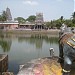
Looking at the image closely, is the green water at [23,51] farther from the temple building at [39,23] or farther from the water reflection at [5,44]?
the temple building at [39,23]

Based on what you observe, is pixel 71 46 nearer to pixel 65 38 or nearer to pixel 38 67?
pixel 65 38

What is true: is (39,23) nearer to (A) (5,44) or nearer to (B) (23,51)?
(A) (5,44)

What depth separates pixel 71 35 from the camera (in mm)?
4199

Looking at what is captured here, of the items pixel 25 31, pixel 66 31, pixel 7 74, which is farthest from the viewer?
pixel 25 31

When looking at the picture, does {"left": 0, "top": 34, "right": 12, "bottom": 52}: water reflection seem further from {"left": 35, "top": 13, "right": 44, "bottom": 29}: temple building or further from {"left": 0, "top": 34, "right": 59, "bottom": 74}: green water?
{"left": 35, "top": 13, "right": 44, "bottom": 29}: temple building

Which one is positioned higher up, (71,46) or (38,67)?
(71,46)

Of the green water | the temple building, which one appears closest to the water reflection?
the green water

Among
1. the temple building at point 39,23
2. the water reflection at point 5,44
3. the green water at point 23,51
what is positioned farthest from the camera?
the temple building at point 39,23

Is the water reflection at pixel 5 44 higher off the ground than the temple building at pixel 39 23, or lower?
lower

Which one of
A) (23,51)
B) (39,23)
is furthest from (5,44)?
(39,23)

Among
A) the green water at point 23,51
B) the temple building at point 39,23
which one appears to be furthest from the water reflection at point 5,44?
the temple building at point 39,23

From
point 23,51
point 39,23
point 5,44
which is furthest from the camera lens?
point 39,23

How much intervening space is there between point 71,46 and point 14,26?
75.3 metres

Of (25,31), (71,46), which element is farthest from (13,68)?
(25,31)
